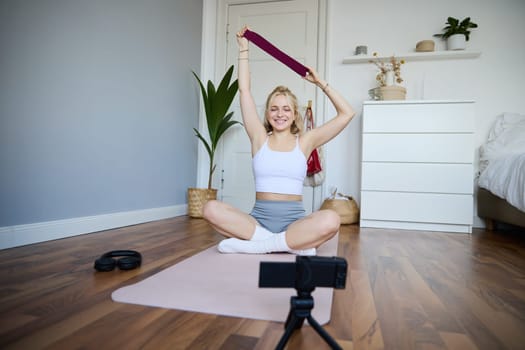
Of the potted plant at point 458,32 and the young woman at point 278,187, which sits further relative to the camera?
the potted plant at point 458,32

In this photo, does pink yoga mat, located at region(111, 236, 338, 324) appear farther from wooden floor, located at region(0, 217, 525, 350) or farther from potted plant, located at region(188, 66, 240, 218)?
potted plant, located at region(188, 66, 240, 218)

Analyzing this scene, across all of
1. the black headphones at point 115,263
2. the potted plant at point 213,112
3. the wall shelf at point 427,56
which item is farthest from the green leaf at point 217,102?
the black headphones at point 115,263

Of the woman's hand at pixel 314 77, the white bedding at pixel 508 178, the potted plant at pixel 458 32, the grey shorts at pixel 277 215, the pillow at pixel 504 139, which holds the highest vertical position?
the potted plant at pixel 458 32

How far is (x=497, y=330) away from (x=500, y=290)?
43 cm

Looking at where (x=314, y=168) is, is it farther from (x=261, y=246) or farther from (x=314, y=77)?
(x=261, y=246)

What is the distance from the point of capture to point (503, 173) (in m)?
2.47

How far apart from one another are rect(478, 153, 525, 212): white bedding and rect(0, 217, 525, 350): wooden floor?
0.62 meters

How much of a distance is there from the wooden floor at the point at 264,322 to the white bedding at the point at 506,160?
0.67 m

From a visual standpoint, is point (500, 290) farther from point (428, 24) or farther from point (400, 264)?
point (428, 24)

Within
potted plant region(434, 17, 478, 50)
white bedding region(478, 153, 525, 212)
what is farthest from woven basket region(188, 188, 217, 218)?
potted plant region(434, 17, 478, 50)

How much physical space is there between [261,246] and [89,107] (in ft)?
4.45

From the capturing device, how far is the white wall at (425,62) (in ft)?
10.2

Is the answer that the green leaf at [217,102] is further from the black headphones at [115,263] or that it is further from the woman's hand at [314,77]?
the black headphones at [115,263]

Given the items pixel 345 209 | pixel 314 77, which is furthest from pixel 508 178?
pixel 314 77
